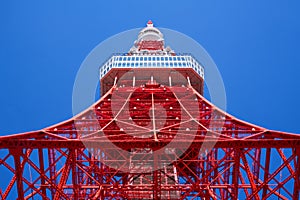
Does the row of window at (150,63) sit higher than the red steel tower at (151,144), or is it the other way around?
the row of window at (150,63)

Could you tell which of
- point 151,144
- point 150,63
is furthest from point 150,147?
point 150,63

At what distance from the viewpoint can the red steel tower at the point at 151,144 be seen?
16156 millimetres

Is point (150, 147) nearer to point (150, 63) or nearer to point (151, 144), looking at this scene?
point (151, 144)

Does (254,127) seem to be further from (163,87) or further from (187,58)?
(187,58)

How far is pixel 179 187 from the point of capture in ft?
70.7

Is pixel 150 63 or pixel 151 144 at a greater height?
pixel 150 63

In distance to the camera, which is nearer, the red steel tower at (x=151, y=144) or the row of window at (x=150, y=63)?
the red steel tower at (x=151, y=144)

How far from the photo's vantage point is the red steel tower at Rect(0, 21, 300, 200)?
16156 mm

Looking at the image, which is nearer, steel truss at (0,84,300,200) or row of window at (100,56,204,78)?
steel truss at (0,84,300,200)

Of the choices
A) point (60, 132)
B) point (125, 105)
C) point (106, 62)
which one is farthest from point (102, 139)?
point (106, 62)

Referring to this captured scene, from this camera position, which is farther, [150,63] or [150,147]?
[150,63]

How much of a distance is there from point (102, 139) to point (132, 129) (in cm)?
375

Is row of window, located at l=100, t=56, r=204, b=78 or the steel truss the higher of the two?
Result: row of window, located at l=100, t=56, r=204, b=78

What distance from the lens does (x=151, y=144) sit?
1577cm
